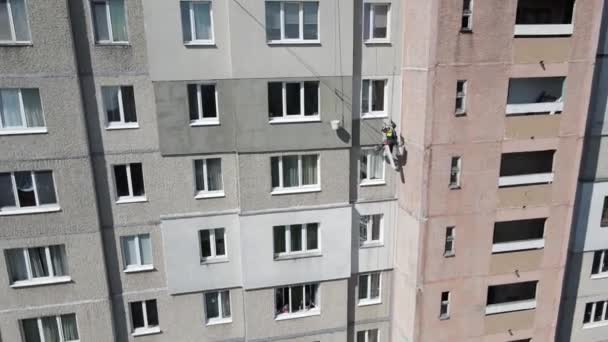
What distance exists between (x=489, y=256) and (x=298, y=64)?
34.2 feet

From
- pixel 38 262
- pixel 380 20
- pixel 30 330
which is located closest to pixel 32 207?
pixel 38 262

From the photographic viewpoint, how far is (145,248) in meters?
15.5

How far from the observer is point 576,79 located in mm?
14688

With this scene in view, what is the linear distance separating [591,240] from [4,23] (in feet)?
78.4

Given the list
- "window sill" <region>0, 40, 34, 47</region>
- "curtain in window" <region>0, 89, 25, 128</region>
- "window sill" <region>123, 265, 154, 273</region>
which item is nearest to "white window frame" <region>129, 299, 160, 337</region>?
"window sill" <region>123, 265, 154, 273</region>

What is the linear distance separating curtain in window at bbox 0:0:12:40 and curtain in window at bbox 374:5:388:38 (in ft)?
40.2

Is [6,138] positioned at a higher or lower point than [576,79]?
lower

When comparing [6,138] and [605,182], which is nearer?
[6,138]

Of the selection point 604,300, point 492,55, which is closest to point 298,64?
point 492,55

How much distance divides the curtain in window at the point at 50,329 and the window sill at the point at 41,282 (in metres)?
1.51

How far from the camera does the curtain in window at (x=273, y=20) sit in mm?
13820

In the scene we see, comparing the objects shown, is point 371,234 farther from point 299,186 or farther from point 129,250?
point 129,250

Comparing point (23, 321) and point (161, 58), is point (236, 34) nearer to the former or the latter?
point (161, 58)

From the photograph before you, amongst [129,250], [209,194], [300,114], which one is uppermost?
[300,114]
